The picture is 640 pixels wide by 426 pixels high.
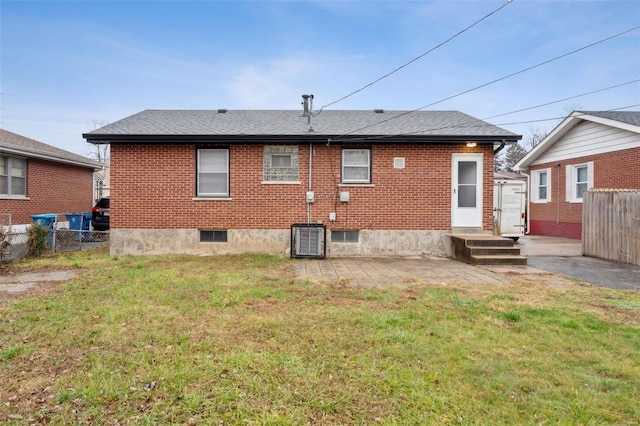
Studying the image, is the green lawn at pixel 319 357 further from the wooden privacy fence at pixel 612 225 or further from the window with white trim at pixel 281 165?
the window with white trim at pixel 281 165

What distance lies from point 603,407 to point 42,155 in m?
18.1

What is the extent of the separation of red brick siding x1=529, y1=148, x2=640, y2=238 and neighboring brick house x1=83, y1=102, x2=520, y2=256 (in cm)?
646

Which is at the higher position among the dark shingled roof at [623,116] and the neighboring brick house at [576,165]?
the dark shingled roof at [623,116]

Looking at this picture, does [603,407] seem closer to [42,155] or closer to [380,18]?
[380,18]

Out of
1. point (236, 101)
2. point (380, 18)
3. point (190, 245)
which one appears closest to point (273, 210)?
point (190, 245)

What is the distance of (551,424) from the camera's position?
2.37 metres

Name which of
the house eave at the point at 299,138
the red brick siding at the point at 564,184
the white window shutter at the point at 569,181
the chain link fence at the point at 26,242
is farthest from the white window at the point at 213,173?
the white window shutter at the point at 569,181

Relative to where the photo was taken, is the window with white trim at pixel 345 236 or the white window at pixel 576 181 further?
the white window at pixel 576 181

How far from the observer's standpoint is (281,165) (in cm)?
997

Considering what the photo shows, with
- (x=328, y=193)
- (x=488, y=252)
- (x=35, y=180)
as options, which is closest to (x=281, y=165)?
(x=328, y=193)

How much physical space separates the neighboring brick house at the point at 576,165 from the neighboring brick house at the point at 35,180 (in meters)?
21.3

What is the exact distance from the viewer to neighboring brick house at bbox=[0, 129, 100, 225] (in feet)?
43.2

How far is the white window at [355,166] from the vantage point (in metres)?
9.98

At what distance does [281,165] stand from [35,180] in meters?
11.6
